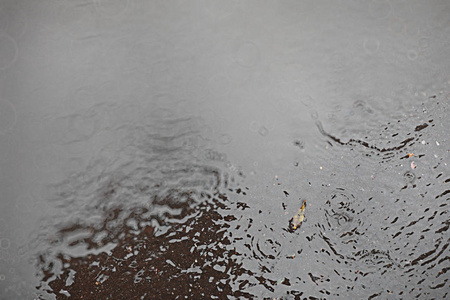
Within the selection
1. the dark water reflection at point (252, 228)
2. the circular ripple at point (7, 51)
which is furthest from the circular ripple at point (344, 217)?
the circular ripple at point (7, 51)

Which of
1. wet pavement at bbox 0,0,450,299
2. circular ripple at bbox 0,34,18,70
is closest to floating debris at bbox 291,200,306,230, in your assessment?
wet pavement at bbox 0,0,450,299

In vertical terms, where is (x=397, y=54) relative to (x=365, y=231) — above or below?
above

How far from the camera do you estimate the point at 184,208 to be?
93 centimetres

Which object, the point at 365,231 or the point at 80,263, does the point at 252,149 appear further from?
the point at 80,263

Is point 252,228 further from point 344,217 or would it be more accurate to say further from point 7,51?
point 7,51

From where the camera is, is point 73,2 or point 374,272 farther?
point 73,2

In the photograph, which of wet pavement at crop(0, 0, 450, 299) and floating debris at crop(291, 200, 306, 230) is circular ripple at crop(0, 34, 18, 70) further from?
floating debris at crop(291, 200, 306, 230)

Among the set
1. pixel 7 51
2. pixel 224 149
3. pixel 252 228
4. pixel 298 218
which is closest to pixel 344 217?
pixel 298 218

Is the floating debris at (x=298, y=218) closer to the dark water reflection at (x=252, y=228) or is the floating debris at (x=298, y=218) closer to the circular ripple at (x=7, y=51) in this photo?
the dark water reflection at (x=252, y=228)

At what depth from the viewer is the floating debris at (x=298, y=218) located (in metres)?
0.91

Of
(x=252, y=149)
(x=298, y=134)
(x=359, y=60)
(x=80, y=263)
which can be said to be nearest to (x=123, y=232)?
(x=80, y=263)

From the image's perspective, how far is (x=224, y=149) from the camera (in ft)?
3.12

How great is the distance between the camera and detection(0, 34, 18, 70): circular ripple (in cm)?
98

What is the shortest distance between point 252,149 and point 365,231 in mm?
358
